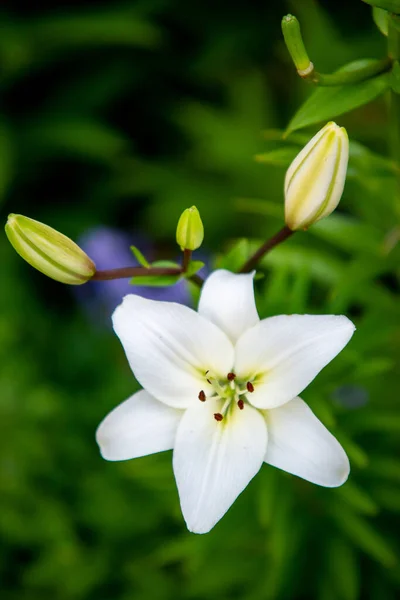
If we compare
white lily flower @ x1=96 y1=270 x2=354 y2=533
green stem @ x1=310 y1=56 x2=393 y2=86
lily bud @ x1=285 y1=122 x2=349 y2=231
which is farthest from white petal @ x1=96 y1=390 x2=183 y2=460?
green stem @ x1=310 y1=56 x2=393 y2=86

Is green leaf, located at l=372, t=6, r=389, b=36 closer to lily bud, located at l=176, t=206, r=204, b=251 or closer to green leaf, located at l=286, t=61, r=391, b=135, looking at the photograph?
green leaf, located at l=286, t=61, r=391, b=135

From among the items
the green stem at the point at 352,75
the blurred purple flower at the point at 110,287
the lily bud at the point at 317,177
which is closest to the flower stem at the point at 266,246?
the lily bud at the point at 317,177

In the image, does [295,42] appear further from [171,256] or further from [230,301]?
[171,256]

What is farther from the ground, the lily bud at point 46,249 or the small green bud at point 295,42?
the small green bud at point 295,42

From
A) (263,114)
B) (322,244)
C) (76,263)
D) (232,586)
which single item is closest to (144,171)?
(263,114)

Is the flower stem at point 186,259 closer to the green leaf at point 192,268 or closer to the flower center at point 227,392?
the green leaf at point 192,268

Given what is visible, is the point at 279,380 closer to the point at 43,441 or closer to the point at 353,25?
the point at 43,441
